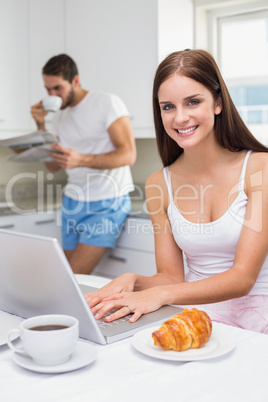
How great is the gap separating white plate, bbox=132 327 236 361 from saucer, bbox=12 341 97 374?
0.08 m

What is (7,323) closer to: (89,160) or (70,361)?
(70,361)

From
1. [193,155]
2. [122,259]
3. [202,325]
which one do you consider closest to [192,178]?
[193,155]

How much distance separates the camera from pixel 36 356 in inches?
31.1

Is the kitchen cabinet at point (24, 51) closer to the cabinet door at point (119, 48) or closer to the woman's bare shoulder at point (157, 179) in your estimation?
the cabinet door at point (119, 48)

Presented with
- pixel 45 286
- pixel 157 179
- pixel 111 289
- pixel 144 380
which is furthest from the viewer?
pixel 157 179

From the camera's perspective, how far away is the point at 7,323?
101cm

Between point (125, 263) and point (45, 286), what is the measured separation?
208cm

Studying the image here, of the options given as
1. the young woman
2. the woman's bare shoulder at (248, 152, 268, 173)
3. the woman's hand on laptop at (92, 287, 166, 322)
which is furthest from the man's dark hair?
the woman's hand on laptop at (92, 287, 166, 322)

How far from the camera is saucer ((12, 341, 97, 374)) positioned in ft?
2.57

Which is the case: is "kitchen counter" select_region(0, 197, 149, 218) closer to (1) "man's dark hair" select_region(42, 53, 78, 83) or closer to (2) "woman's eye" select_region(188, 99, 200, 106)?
(1) "man's dark hair" select_region(42, 53, 78, 83)

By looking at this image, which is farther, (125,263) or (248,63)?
(248,63)

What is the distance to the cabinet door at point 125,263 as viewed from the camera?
2.86 m

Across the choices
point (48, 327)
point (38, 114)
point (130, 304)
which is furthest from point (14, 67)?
point (48, 327)

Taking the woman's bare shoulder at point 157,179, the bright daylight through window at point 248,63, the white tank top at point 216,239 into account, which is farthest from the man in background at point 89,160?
the white tank top at point 216,239
